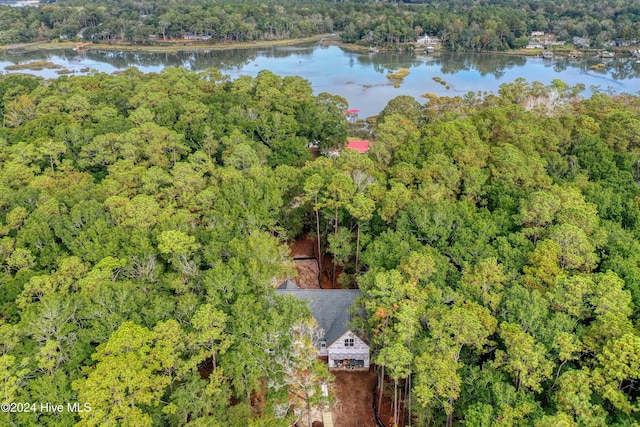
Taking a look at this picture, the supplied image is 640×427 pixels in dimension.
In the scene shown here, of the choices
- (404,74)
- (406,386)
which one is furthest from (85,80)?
(404,74)

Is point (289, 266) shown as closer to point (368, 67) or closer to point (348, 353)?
Answer: point (348, 353)

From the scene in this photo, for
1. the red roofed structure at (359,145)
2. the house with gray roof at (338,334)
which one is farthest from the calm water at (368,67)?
the house with gray roof at (338,334)

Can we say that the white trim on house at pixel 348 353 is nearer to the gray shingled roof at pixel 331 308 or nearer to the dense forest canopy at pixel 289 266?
the gray shingled roof at pixel 331 308

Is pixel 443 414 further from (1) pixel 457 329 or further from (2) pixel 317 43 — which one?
(2) pixel 317 43

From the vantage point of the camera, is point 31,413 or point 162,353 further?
point 162,353

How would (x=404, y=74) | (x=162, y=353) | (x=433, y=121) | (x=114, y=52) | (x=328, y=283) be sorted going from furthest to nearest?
1. (x=114, y=52)
2. (x=404, y=74)
3. (x=433, y=121)
4. (x=328, y=283)
5. (x=162, y=353)

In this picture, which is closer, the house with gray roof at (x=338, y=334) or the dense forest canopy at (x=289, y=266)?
the dense forest canopy at (x=289, y=266)
